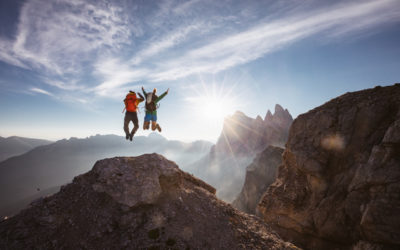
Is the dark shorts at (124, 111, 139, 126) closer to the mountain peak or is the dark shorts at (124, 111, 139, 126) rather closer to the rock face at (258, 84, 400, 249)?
the rock face at (258, 84, 400, 249)

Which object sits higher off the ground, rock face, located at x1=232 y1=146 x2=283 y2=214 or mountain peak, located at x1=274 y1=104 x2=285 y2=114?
mountain peak, located at x1=274 y1=104 x2=285 y2=114

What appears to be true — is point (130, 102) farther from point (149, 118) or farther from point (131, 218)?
point (131, 218)

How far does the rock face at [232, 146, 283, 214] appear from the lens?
72.5 m

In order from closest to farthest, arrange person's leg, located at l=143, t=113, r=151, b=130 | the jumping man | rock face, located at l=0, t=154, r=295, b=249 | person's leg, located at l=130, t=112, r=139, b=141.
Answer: rock face, located at l=0, t=154, r=295, b=249 → person's leg, located at l=130, t=112, r=139, b=141 → the jumping man → person's leg, located at l=143, t=113, r=151, b=130

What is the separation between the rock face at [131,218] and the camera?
24.7 feet

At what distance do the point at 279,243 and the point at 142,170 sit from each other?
30.9ft

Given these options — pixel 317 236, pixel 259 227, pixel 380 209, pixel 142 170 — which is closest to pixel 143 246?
pixel 142 170

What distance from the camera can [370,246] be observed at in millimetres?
15484

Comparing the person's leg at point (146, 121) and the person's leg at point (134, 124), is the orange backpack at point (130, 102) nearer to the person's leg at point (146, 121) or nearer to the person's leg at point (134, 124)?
the person's leg at point (134, 124)

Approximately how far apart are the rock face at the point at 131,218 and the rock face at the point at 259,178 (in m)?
67.0

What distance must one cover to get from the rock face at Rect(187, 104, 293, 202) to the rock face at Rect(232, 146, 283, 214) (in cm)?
5149

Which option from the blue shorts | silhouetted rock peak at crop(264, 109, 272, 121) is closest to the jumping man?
the blue shorts

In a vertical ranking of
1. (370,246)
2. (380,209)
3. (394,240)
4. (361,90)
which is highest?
(361,90)

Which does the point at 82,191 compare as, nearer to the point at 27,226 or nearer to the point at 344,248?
the point at 27,226
